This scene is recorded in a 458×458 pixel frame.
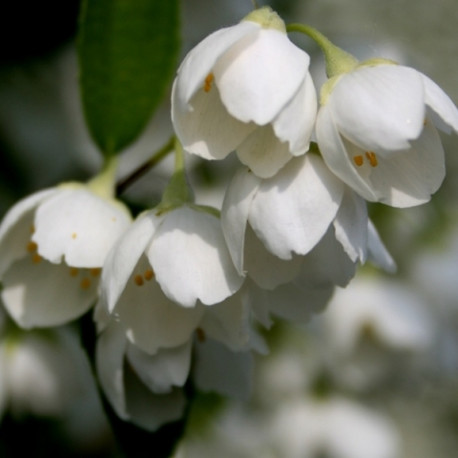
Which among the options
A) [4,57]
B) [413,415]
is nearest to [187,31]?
[4,57]

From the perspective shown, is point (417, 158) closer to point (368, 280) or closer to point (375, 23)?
point (368, 280)

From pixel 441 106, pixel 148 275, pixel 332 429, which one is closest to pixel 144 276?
pixel 148 275

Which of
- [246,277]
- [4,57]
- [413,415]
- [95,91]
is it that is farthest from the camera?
[413,415]

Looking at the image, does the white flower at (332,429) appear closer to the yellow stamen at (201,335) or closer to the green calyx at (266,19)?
the yellow stamen at (201,335)

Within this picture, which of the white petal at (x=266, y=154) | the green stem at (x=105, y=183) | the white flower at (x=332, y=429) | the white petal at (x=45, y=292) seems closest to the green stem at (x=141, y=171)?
the green stem at (x=105, y=183)

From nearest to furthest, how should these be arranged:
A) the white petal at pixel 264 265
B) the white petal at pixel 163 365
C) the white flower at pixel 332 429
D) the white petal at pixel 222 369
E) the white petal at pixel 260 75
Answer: the white petal at pixel 260 75
the white petal at pixel 264 265
the white petal at pixel 163 365
the white petal at pixel 222 369
the white flower at pixel 332 429

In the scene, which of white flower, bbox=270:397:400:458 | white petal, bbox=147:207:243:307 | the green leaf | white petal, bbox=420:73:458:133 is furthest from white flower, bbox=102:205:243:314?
white flower, bbox=270:397:400:458
